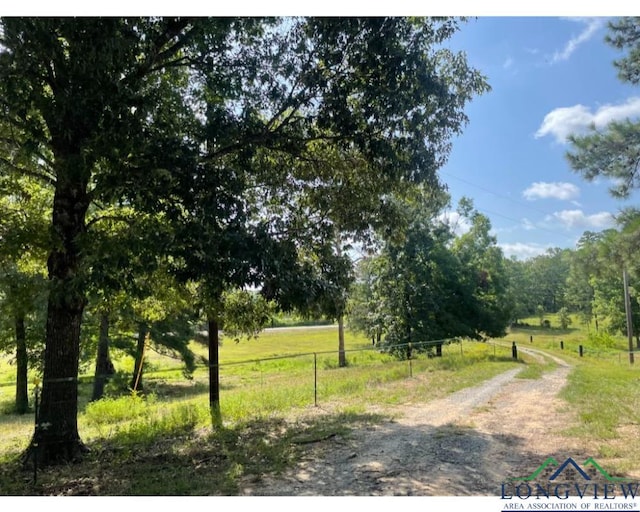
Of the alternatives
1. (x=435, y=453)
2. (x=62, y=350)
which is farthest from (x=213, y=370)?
(x=435, y=453)

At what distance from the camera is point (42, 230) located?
19.0 ft

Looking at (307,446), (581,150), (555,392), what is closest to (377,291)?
(555,392)

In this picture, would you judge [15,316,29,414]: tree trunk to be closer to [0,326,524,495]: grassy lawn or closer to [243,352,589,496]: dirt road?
[0,326,524,495]: grassy lawn

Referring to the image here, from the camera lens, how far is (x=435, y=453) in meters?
5.41

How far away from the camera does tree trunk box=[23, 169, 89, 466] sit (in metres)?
5.84

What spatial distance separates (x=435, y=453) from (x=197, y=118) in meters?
5.20

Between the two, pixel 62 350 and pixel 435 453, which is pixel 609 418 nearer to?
pixel 435 453

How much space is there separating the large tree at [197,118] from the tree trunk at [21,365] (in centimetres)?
1251

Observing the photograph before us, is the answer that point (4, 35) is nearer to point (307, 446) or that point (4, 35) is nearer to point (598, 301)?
point (307, 446)

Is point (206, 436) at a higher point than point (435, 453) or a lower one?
lower

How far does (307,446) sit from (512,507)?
283 centimetres

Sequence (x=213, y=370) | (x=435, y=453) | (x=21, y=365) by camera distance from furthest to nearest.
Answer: (x=21, y=365) < (x=213, y=370) < (x=435, y=453)

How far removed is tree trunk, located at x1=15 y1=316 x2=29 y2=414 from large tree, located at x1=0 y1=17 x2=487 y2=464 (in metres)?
12.5

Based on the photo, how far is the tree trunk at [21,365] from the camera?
16389 mm
